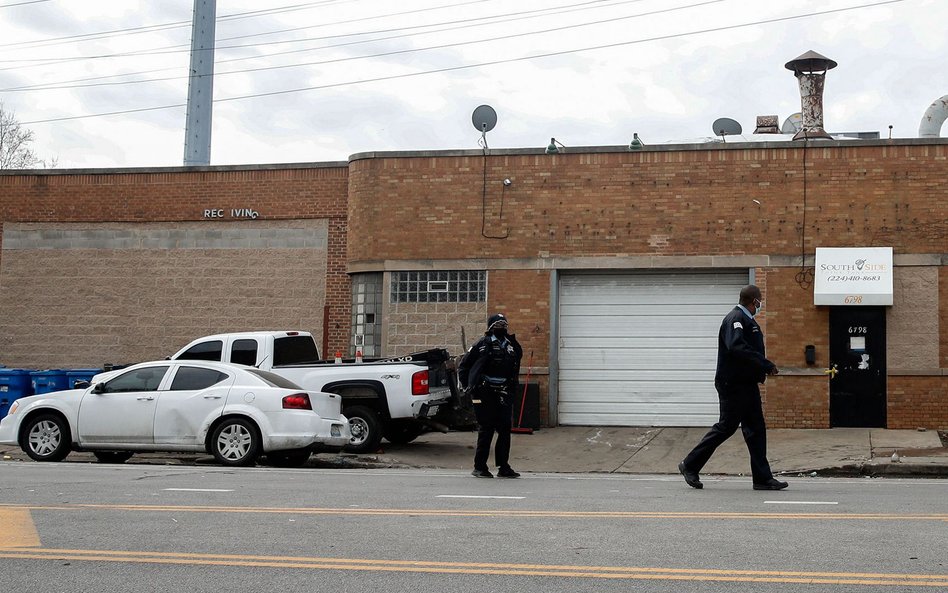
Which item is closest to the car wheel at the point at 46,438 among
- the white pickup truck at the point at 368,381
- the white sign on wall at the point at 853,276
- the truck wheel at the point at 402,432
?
the white pickup truck at the point at 368,381

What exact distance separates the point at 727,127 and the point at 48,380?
47.4 feet

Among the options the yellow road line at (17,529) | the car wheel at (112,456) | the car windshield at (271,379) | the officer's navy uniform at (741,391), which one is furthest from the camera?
the car wheel at (112,456)

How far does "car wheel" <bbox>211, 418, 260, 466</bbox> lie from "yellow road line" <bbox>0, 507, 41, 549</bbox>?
5.28 m

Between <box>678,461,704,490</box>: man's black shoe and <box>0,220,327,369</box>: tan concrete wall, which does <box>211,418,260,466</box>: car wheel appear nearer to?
<box>678,461,704,490</box>: man's black shoe

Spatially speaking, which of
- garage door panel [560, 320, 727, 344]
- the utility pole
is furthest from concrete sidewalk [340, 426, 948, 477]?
the utility pole

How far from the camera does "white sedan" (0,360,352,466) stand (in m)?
14.5

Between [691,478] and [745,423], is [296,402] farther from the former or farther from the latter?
[745,423]

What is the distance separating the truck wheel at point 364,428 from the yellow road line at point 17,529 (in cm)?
763

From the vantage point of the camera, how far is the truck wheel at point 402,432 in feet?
56.9

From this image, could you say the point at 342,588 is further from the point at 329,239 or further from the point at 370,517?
the point at 329,239

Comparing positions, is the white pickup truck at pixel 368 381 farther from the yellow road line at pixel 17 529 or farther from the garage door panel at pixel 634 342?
the yellow road line at pixel 17 529

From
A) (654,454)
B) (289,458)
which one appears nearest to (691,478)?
(289,458)

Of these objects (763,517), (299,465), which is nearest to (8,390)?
(299,465)

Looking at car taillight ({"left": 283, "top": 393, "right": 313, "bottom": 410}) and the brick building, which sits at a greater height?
the brick building
